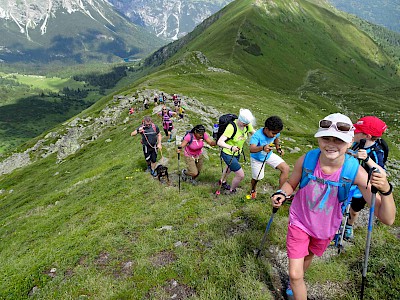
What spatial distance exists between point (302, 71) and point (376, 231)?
177m

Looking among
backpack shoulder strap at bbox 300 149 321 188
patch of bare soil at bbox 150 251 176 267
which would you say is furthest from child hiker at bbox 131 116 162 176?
backpack shoulder strap at bbox 300 149 321 188

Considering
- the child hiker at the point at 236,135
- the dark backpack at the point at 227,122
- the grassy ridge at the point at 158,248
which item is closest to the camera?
the grassy ridge at the point at 158,248

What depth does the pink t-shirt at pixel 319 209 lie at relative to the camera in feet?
17.8

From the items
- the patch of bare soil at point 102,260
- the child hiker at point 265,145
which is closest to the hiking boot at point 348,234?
the child hiker at point 265,145

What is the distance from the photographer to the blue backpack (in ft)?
16.8

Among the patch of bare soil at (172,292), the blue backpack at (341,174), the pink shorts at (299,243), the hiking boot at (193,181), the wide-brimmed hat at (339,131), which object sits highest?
the wide-brimmed hat at (339,131)

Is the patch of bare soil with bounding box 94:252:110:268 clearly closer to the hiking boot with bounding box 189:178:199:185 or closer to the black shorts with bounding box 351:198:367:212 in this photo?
the hiking boot with bounding box 189:178:199:185

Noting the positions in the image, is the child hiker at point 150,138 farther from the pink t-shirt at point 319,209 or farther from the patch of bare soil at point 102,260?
the pink t-shirt at point 319,209

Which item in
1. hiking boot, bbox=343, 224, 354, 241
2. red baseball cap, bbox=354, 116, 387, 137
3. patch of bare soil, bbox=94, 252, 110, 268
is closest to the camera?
red baseball cap, bbox=354, 116, 387, 137

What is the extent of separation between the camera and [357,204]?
8969mm

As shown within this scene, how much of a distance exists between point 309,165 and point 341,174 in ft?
2.06

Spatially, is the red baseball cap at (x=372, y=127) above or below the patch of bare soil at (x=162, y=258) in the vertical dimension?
above

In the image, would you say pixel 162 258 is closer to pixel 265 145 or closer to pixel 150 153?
pixel 265 145

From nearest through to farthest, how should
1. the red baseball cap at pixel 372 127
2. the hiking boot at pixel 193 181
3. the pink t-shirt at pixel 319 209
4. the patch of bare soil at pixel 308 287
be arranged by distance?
the pink t-shirt at pixel 319 209 → the patch of bare soil at pixel 308 287 → the red baseball cap at pixel 372 127 → the hiking boot at pixel 193 181
